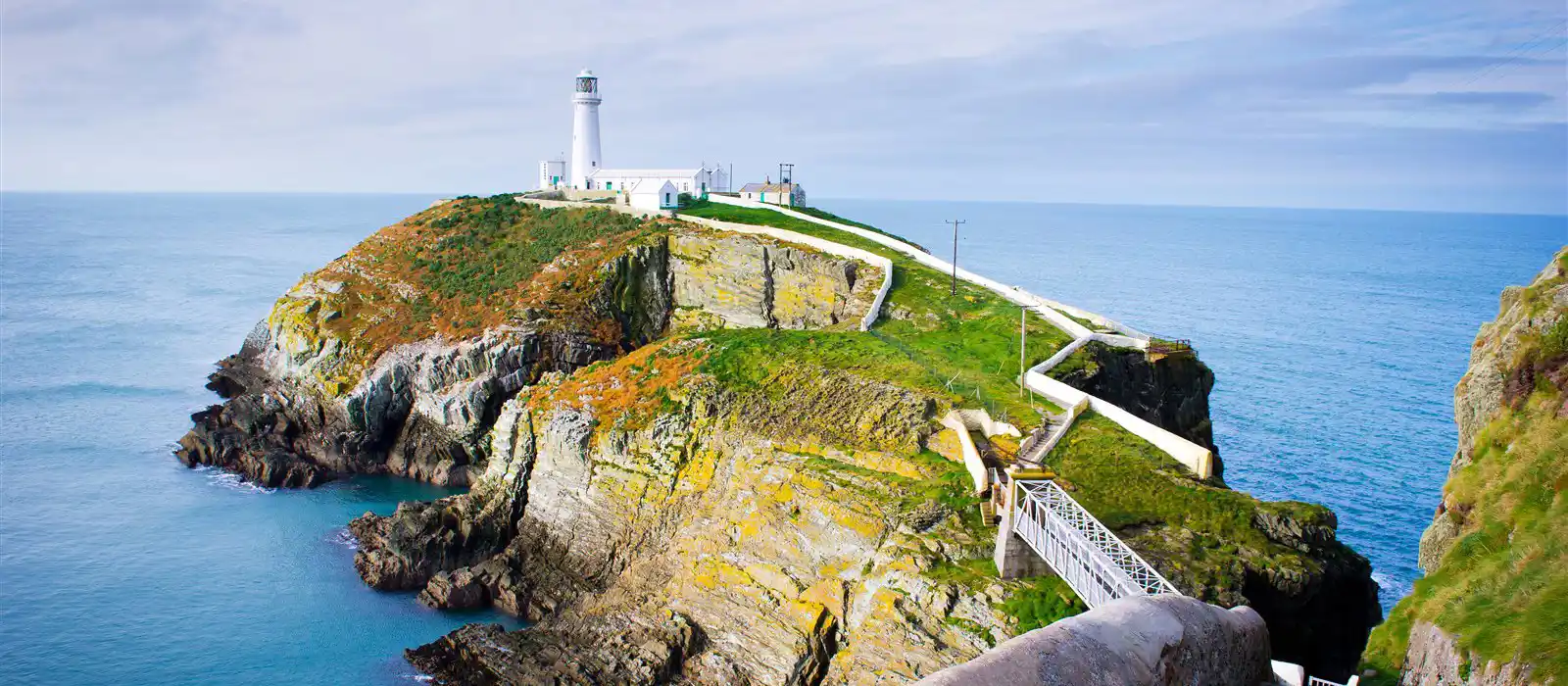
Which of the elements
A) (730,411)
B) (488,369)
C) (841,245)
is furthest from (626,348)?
Answer: (730,411)

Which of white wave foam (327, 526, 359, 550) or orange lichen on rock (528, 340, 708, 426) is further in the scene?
white wave foam (327, 526, 359, 550)

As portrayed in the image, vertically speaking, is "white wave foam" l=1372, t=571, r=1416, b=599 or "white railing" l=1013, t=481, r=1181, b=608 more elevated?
"white railing" l=1013, t=481, r=1181, b=608

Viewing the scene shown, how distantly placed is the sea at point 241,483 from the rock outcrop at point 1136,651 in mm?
24589

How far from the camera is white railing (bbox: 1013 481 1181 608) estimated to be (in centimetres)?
1936

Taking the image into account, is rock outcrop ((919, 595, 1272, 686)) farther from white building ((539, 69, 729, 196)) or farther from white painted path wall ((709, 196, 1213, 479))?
white building ((539, 69, 729, 196))

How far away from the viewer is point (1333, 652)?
24656 mm

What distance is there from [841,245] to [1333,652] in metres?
34.9

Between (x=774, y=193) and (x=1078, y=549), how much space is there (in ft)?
192

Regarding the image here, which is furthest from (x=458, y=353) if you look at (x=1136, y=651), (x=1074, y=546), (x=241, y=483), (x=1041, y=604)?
(x=1136, y=651)

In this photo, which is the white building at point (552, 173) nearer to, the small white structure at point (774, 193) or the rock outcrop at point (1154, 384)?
the small white structure at point (774, 193)

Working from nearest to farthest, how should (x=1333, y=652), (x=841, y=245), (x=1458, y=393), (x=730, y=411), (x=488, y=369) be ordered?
(x=1458, y=393) → (x=1333, y=652) → (x=730, y=411) → (x=488, y=369) → (x=841, y=245)

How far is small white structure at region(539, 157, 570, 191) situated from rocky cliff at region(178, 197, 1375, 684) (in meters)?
18.0

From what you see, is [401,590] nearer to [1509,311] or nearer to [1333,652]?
[1333,652]

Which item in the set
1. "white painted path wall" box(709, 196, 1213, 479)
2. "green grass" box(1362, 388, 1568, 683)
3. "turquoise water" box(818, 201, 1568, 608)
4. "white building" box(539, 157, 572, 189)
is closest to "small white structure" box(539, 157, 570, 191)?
"white building" box(539, 157, 572, 189)
